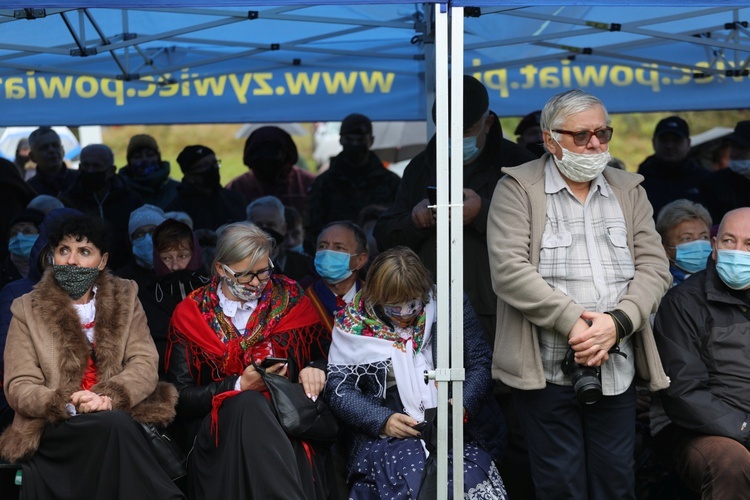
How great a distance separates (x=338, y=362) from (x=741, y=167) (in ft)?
13.3

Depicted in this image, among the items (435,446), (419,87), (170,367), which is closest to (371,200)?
(419,87)

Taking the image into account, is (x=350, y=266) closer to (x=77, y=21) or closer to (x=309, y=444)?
(x=309, y=444)

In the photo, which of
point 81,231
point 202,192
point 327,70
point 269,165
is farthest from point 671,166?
point 81,231

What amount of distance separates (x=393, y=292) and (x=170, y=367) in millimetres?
1190

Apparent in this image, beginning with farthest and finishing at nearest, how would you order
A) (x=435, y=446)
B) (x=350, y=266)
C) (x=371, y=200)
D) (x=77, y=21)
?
1. (x=371, y=200)
2. (x=77, y=21)
3. (x=350, y=266)
4. (x=435, y=446)

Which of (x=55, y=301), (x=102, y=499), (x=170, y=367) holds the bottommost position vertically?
(x=102, y=499)

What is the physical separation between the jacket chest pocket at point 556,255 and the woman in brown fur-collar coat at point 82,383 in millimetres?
1903

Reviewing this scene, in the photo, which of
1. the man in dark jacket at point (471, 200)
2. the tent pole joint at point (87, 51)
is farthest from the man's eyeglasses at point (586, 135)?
the tent pole joint at point (87, 51)

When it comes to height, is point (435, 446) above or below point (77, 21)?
below

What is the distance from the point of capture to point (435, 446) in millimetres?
4496

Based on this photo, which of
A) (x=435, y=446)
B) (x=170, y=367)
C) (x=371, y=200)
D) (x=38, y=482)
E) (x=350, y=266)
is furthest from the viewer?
(x=371, y=200)

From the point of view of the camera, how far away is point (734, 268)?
4.93 metres

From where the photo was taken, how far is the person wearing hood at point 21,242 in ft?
21.8

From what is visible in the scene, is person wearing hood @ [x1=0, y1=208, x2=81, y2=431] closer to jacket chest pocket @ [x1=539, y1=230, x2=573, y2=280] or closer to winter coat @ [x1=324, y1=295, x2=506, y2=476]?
winter coat @ [x1=324, y1=295, x2=506, y2=476]
